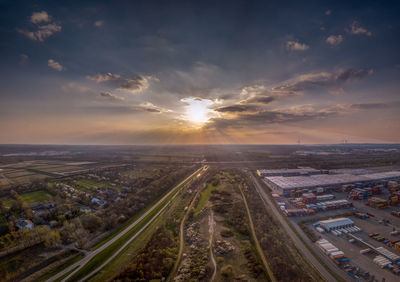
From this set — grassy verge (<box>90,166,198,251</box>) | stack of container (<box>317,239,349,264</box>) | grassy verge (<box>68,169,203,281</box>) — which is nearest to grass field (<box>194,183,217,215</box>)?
grassy verge (<box>68,169,203,281</box>)

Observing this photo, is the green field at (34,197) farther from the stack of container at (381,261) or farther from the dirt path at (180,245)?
the stack of container at (381,261)

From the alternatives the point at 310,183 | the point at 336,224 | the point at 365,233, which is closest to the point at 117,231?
the point at 336,224

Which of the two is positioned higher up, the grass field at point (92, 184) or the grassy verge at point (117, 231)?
the grass field at point (92, 184)

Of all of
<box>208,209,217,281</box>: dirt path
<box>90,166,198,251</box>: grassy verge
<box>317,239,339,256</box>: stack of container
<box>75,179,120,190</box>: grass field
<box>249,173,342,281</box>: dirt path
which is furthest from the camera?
<box>75,179,120,190</box>: grass field

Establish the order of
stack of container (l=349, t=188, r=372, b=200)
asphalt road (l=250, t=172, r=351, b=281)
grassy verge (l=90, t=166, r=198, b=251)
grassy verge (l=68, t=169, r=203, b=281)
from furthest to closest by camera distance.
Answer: stack of container (l=349, t=188, r=372, b=200) → grassy verge (l=90, t=166, r=198, b=251) → grassy verge (l=68, t=169, r=203, b=281) → asphalt road (l=250, t=172, r=351, b=281)

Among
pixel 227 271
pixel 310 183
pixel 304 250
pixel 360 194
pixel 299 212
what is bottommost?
pixel 304 250

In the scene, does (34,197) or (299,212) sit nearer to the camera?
(299,212)

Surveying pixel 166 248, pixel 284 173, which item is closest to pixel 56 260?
pixel 166 248

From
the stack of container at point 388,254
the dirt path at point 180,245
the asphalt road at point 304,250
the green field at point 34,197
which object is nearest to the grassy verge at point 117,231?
the dirt path at point 180,245

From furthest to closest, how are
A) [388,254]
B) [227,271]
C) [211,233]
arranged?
[211,233] → [388,254] → [227,271]

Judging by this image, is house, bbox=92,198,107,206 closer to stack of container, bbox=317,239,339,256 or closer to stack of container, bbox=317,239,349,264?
stack of container, bbox=317,239,339,256

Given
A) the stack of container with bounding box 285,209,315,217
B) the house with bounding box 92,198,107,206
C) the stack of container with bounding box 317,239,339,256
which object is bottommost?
the stack of container with bounding box 317,239,339,256

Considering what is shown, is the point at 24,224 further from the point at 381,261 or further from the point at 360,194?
the point at 360,194
